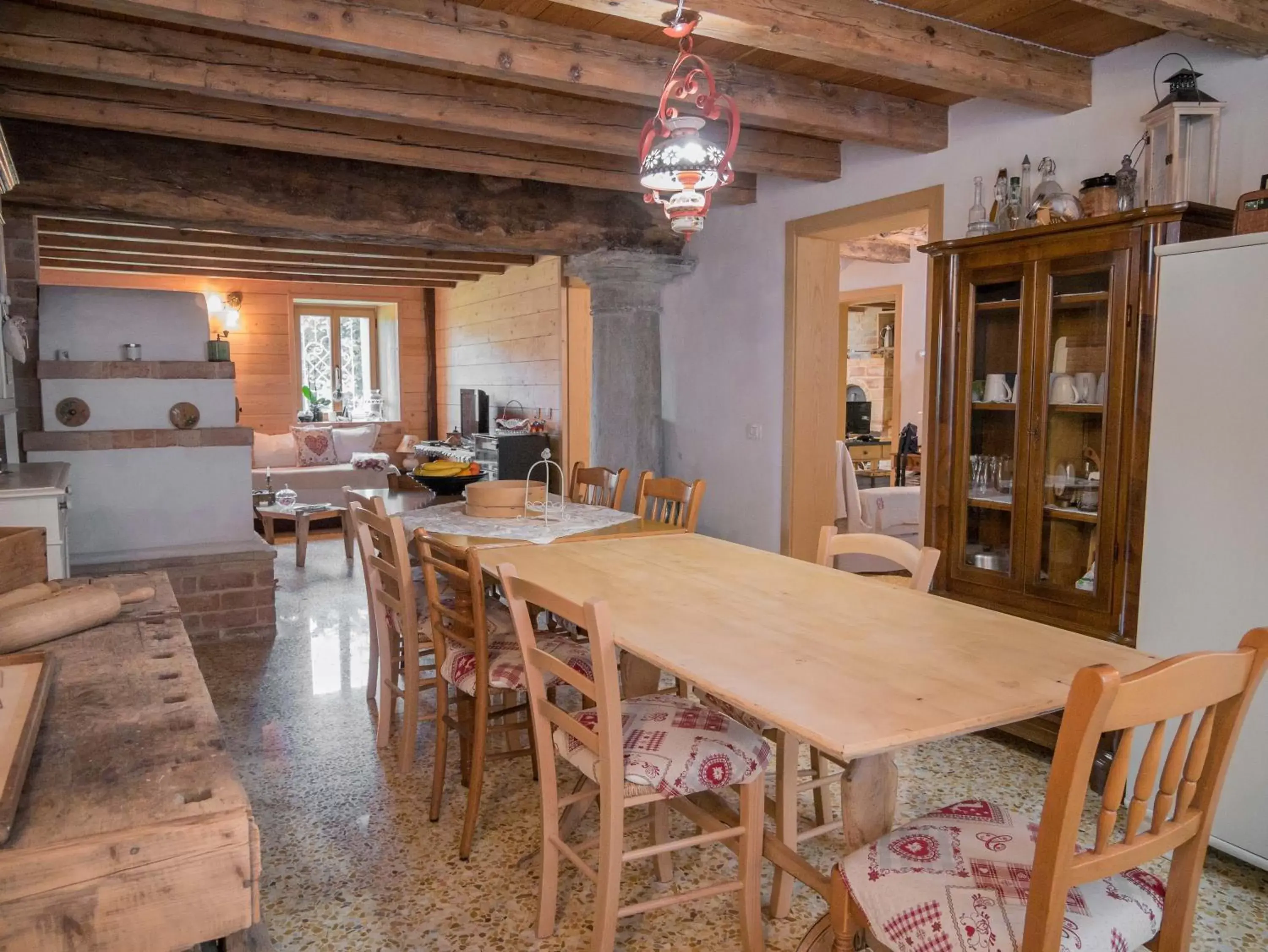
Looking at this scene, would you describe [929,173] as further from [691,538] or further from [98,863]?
[98,863]

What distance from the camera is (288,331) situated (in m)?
9.88

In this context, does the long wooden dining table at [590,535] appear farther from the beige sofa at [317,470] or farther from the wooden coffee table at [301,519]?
the beige sofa at [317,470]

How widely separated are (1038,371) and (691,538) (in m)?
1.37

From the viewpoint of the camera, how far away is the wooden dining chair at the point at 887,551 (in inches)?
92.1

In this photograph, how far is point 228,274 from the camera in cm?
830

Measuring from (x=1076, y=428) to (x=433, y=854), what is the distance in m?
2.52

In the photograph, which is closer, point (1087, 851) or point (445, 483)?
point (1087, 851)

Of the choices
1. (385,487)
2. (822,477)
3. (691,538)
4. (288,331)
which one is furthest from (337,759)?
(288,331)

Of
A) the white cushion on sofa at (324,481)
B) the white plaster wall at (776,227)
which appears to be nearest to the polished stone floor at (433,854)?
the white plaster wall at (776,227)

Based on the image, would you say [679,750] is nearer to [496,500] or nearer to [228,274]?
[496,500]

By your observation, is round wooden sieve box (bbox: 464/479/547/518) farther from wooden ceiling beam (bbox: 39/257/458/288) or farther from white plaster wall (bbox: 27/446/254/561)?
wooden ceiling beam (bbox: 39/257/458/288)

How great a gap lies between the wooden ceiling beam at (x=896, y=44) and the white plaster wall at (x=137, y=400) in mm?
3089

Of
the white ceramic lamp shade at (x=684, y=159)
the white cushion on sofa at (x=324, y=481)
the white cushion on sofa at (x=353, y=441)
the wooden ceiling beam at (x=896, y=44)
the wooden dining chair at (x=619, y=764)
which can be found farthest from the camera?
the white cushion on sofa at (x=353, y=441)

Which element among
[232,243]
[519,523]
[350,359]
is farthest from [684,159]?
[350,359]
